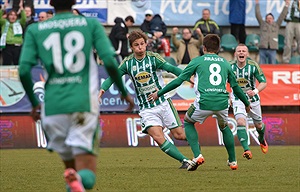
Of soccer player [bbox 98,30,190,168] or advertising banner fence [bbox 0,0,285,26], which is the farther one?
advertising banner fence [bbox 0,0,285,26]

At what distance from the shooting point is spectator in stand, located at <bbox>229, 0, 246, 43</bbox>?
2400 cm

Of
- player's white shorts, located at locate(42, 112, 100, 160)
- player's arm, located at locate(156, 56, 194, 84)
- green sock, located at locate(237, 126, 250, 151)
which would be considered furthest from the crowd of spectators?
player's white shorts, located at locate(42, 112, 100, 160)

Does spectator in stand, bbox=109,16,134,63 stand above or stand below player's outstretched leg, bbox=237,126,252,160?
above

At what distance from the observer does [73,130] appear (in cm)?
715

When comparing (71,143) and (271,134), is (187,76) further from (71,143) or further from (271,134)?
(271,134)

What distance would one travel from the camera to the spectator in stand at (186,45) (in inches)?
902

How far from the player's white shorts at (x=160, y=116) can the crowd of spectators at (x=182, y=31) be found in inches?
328

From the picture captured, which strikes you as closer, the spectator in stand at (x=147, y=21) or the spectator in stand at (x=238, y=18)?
the spectator in stand at (x=147, y=21)

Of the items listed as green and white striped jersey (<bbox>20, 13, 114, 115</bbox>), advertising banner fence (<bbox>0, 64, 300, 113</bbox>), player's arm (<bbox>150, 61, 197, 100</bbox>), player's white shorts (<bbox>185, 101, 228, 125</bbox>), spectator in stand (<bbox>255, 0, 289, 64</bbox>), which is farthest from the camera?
spectator in stand (<bbox>255, 0, 289, 64</bbox>)

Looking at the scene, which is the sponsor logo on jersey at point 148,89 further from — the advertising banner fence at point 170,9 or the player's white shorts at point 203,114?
the advertising banner fence at point 170,9

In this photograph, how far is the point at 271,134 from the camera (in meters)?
22.0

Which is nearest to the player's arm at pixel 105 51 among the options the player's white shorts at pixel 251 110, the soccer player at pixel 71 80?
the soccer player at pixel 71 80

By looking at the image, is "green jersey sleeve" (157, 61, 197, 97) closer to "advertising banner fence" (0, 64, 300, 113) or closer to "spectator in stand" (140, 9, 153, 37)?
"advertising banner fence" (0, 64, 300, 113)

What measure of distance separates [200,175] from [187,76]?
5.10 ft
